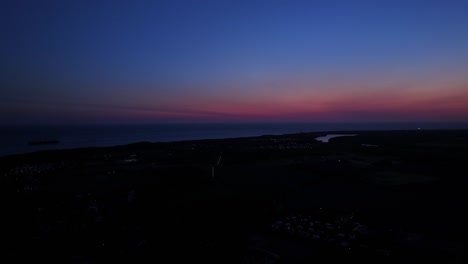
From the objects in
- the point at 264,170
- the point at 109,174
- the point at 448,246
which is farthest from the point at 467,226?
the point at 109,174

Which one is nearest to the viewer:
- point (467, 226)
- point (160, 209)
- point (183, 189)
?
point (467, 226)

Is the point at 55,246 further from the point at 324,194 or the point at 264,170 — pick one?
the point at 264,170

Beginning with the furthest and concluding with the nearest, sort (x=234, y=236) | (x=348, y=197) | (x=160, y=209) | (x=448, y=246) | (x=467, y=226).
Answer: (x=348, y=197) → (x=160, y=209) → (x=467, y=226) → (x=234, y=236) → (x=448, y=246)

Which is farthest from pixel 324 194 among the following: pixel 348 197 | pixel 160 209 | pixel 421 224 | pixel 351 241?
pixel 160 209

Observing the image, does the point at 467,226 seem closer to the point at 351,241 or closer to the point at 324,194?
the point at 351,241

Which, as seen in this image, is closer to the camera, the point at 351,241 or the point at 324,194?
the point at 351,241

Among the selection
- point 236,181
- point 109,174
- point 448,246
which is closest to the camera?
point 448,246
